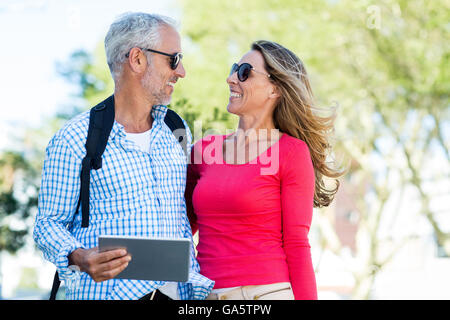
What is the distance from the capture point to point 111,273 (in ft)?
8.87

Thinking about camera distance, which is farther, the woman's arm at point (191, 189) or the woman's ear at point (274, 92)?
the woman's ear at point (274, 92)

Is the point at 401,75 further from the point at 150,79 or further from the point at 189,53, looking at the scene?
the point at 150,79

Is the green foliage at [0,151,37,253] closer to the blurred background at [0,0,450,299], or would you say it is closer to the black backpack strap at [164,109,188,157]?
the blurred background at [0,0,450,299]

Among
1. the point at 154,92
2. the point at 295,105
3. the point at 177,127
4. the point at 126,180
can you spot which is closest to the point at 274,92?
the point at 295,105

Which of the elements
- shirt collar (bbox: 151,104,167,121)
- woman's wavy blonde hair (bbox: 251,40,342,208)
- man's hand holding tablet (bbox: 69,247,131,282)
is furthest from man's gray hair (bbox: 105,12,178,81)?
man's hand holding tablet (bbox: 69,247,131,282)

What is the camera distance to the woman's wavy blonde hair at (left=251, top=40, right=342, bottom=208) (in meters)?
3.69

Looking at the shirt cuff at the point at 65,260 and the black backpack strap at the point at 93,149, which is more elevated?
the black backpack strap at the point at 93,149

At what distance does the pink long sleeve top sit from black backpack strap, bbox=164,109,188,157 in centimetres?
31

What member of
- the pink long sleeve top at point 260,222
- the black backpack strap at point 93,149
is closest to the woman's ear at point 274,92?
the pink long sleeve top at point 260,222

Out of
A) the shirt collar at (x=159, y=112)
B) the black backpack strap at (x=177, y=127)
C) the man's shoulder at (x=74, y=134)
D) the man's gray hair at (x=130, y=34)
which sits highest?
the man's gray hair at (x=130, y=34)

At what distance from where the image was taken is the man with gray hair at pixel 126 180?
296cm

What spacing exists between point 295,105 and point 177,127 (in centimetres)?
71

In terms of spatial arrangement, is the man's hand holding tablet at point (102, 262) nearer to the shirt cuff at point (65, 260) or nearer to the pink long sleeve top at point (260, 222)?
the shirt cuff at point (65, 260)

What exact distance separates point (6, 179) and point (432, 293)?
25697 mm
